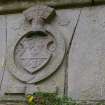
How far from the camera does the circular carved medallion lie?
3.87 meters

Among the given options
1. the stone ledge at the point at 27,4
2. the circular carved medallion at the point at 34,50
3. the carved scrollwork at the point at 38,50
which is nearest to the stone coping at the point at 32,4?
the stone ledge at the point at 27,4

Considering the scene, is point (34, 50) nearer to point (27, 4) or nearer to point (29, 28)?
point (29, 28)

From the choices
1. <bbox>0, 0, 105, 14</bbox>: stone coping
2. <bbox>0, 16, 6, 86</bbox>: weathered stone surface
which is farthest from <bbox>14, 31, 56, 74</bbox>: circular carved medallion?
<bbox>0, 0, 105, 14</bbox>: stone coping

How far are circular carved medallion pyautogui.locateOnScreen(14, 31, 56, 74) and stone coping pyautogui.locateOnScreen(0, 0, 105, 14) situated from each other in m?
0.37

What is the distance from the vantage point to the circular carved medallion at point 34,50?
387 centimetres

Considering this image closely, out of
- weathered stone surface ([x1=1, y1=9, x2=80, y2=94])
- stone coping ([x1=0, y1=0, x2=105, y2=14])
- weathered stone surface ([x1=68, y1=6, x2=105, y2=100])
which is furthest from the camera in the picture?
stone coping ([x1=0, y1=0, x2=105, y2=14])

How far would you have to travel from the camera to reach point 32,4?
4.22 m

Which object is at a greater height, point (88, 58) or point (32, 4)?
point (32, 4)

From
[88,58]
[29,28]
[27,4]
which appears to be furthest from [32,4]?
[88,58]

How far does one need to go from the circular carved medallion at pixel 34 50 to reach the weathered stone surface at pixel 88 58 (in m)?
0.25

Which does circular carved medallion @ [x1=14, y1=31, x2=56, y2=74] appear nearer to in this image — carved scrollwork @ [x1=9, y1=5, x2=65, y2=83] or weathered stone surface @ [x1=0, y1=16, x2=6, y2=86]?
carved scrollwork @ [x1=9, y1=5, x2=65, y2=83]

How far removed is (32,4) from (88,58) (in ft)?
3.08

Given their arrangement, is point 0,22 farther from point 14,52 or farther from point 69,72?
point 69,72

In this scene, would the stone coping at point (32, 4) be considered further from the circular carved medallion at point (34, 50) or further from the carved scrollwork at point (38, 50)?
the circular carved medallion at point (34, 50)
